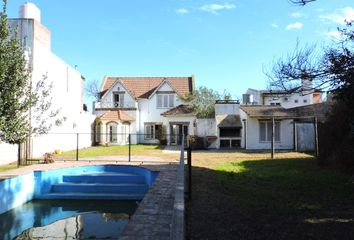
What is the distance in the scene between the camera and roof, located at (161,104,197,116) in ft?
130

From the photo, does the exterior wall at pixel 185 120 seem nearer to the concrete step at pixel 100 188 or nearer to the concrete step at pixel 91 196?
the concrete step at pixel 100 188

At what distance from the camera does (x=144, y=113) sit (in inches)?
1660

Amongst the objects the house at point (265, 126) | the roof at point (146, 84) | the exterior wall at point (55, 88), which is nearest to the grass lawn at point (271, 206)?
the exterior wall at point (55, 88)

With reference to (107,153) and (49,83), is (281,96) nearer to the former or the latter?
(107,153)

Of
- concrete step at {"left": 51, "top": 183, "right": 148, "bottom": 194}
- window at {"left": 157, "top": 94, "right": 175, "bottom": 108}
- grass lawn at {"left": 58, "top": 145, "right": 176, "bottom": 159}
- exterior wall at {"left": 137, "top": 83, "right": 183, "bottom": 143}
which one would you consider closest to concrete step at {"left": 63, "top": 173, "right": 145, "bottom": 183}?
concrete step at {"left": 51, "top": 183, "right": 148, "bottom": 194}

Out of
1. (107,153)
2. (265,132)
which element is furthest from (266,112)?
(107,153)

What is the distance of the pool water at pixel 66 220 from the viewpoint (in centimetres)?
994

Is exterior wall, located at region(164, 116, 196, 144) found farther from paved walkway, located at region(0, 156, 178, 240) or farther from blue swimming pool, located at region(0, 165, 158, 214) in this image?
paved walkway, located at region(0, 156, 178, 240)

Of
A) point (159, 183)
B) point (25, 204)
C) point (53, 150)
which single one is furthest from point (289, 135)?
point (25, 204)

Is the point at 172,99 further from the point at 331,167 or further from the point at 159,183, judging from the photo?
the point at 159,183

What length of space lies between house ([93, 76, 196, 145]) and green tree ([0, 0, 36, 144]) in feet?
90.7

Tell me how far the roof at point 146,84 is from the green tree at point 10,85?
30.6 m

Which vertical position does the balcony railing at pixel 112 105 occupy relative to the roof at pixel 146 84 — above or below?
below

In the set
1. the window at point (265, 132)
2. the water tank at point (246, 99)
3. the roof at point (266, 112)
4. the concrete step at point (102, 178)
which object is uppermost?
the water tank at point (246, 99)
